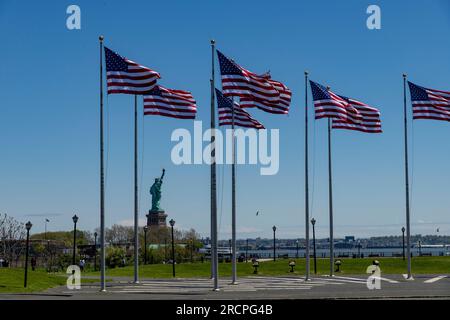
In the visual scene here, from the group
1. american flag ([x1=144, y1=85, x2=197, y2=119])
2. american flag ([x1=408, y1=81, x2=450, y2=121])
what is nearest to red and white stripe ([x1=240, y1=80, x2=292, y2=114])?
american flag ([x1=144, y1=85, x2=197, y2=119])

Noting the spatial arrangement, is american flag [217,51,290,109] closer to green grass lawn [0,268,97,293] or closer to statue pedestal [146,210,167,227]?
green grass lawn [0,268,97,293]

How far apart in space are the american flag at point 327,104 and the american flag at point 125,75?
35.4 feet

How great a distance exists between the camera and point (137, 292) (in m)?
35.0

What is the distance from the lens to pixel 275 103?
38.5 metres

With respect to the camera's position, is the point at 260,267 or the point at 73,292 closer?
the point at 73,292

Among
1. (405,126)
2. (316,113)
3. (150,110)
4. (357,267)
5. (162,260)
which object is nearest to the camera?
(150,110)

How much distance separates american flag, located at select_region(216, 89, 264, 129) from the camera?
41188mm

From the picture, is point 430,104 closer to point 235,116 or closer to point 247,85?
point 235,116

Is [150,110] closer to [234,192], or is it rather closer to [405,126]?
[234,192]

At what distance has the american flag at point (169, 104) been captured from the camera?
38.6 metres

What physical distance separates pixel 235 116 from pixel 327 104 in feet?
17.8

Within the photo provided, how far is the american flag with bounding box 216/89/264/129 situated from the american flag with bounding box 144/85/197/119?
306cm
